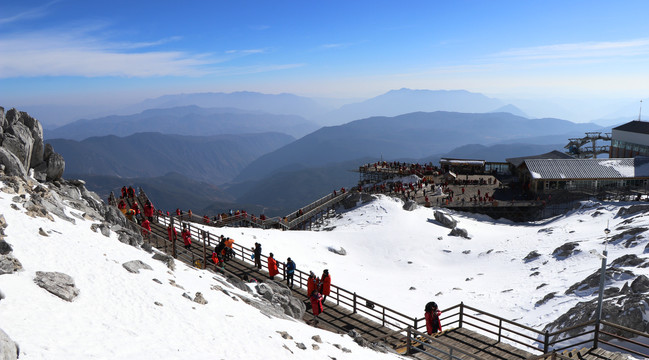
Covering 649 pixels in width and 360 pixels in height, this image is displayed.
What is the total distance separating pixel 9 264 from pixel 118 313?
119 inches

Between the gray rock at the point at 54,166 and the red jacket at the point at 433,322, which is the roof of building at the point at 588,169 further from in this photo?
the gray rock at the point at 54,166

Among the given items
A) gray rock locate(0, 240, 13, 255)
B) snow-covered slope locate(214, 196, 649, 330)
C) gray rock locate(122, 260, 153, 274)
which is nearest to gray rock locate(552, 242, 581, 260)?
snow-covered slope locate(214, 196, 649, 330)

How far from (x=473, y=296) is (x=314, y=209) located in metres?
22.5

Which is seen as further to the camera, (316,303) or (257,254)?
(257,254)

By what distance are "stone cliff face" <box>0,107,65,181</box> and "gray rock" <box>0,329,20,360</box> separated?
1175 centimetres

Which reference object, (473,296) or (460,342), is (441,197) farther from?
(460,342)

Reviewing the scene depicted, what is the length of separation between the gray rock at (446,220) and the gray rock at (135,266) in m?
27.8

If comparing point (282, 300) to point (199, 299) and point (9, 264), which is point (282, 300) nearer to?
point (199, 299)

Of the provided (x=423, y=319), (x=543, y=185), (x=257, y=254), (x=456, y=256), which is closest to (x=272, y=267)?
(x=257, y=254)

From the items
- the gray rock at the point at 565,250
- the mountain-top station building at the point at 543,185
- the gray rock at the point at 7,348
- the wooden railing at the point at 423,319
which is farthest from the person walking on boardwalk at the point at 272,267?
the mountain-top station building at the point at 543,185

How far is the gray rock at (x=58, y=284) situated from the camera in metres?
10.0

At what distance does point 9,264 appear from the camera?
10.1 m

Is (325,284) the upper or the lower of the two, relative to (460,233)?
upper

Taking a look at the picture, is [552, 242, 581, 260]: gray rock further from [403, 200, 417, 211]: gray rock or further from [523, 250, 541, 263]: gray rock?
[403, 200, 417, 211]: gray rock
